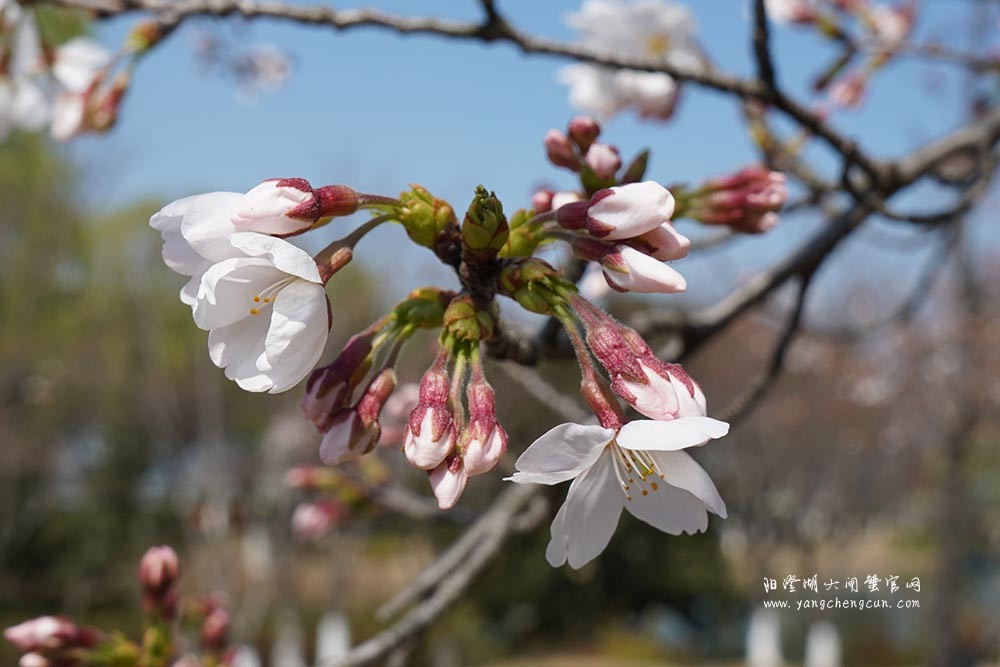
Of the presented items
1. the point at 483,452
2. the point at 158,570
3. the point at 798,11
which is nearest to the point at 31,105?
the point at 158,570

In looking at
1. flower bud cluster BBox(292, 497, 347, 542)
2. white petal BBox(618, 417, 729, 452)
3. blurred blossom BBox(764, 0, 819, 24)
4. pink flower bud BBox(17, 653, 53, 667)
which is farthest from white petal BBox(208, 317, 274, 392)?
blurred blossom BBox(764, 0, 819, 24)

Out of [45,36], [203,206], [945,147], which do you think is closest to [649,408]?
[203,206]

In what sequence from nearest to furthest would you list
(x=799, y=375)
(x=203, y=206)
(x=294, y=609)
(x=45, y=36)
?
(x=203, y=206)
(x=45, y=36)
(x=294, y=609)
(x=799, y=375)

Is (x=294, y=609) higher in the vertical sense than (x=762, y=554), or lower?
higher

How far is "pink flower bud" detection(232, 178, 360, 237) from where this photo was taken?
67 cm

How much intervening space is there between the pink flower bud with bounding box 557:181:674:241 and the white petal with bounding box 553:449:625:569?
22 cm

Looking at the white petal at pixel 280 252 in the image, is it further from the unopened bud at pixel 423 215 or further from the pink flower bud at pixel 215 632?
the pink flower bud at pixel 215 632

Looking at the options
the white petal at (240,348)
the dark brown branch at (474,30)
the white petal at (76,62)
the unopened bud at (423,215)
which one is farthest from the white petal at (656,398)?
the white petal at (76,62)

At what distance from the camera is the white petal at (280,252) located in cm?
65

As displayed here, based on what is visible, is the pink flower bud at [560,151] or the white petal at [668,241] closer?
the white petal at [668,241]

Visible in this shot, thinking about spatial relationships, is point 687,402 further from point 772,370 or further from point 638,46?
point 638,46

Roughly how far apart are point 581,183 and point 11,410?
13.8 meters

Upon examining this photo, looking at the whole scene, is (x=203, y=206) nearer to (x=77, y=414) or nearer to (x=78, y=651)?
(x=78, y=651)

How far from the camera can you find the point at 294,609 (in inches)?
366
